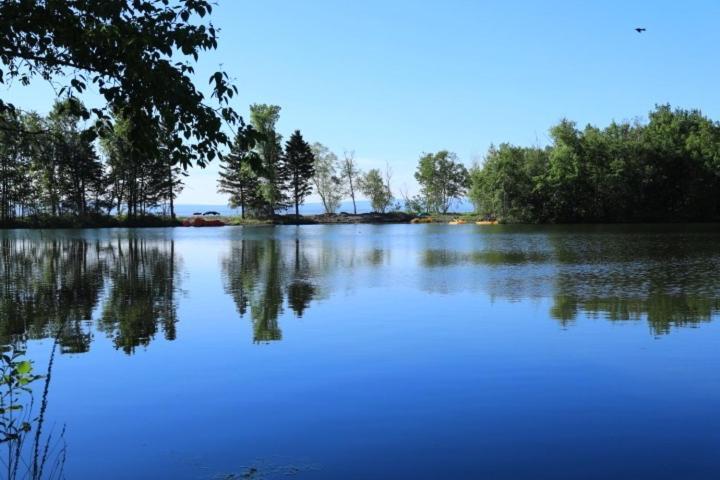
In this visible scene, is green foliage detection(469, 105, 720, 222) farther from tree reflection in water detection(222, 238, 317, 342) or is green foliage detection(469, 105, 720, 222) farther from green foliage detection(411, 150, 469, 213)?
tree reflection in water detection(222, 238, 317, 342)

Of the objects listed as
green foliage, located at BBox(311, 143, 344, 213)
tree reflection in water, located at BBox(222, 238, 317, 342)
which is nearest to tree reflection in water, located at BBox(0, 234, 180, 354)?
tree reflection in water, located at BBox(222, 238, 317, 342)

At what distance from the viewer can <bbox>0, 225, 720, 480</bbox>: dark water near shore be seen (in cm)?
762

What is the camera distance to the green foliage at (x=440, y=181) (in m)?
122

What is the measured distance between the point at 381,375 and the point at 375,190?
10829 centimetres

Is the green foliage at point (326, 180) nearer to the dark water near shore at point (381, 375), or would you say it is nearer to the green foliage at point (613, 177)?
the green foliage at point (613, 177)

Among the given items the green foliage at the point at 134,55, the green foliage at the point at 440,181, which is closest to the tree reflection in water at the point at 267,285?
the green foliage at the point at 134,55

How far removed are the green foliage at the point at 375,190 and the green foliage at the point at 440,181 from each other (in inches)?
280

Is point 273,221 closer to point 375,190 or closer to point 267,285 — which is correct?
point 375,190

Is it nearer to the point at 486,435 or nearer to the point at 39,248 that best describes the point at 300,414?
the point at 486,435

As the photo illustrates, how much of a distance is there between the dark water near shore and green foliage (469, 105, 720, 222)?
6404 centimetres

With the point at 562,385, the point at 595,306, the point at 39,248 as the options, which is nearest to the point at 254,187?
the point at 39,248

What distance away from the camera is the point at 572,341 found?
14.0 meters

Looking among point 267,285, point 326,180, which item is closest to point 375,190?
point 326,180

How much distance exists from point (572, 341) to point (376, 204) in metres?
106
